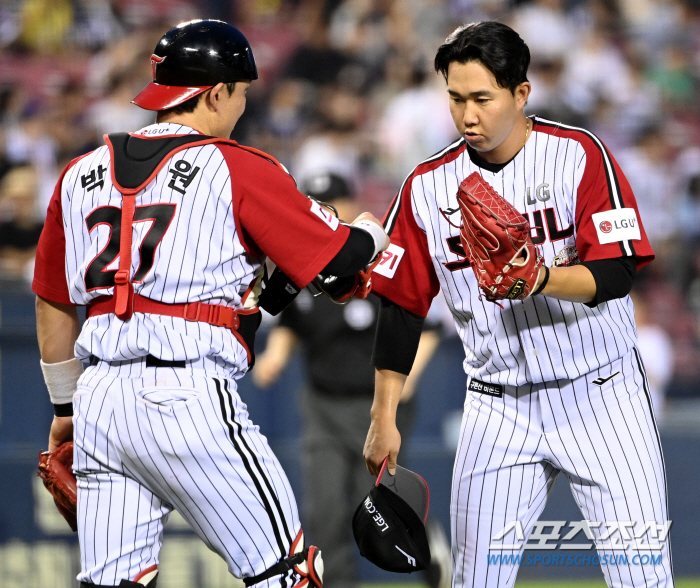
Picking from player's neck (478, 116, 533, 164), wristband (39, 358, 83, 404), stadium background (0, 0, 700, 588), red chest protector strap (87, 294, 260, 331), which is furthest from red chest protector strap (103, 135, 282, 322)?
stadium background (0, 0, 700, 588)

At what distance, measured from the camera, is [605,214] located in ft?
8.96

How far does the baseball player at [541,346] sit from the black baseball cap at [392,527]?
136 mm

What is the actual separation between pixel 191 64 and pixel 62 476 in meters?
1.36

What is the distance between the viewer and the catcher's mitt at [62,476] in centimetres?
287

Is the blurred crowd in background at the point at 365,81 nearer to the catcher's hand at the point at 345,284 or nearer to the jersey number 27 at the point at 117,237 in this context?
the catcher's hand at the point at 345,284

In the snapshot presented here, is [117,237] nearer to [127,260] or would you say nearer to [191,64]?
[127,260]

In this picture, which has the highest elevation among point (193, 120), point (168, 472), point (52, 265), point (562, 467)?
point (193, 120)

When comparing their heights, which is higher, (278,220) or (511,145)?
(511,145)

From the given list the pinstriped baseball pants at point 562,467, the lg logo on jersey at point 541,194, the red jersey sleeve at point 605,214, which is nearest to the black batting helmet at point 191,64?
the lg logo on jersey at point 541,194

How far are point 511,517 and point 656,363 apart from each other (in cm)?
452

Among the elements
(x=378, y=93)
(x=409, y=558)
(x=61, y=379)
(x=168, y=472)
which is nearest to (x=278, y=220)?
(x=168, y=472)

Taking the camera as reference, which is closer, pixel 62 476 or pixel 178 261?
pixel 178 261

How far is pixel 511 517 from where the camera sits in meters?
2.89

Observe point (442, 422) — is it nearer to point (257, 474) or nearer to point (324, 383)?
point (324, 383)
